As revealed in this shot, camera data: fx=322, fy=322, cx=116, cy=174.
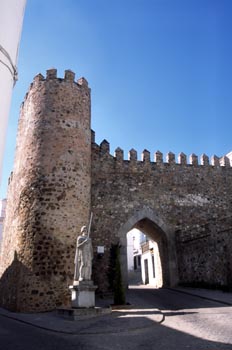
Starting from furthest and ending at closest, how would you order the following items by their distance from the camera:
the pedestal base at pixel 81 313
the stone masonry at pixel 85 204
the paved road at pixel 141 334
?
the stone masonry at pixel 85 204, the pedestal base at pixel 81 313, the paved road at pixel 141 334

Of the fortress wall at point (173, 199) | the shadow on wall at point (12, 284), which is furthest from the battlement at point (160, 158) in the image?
the shadow on wall at point (12, 284)

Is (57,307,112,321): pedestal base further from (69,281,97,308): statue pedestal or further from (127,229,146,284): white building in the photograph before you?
(127,229,146,284): white building

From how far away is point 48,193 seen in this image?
1106 cm

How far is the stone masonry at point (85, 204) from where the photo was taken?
34.2 feet

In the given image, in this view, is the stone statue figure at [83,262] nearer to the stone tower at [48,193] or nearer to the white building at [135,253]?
the stone tower at [48,193]

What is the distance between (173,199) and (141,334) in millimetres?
9444

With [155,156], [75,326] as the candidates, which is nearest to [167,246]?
[155,156]

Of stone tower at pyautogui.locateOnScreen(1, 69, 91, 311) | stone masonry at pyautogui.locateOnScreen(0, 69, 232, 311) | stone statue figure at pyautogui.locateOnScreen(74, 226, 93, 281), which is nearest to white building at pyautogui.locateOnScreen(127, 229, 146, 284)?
stone masonry at pyautogui.locateOnScreen(0, 69, 232, 311)

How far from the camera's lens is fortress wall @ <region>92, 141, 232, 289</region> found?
13188 millimetres

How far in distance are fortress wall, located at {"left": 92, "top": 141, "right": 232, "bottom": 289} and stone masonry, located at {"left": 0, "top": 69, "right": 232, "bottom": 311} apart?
0.14 ft

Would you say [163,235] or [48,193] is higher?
[48,193]

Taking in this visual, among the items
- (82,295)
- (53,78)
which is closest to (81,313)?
(82,295)

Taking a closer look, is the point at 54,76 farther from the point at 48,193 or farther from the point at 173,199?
the point at 173,199

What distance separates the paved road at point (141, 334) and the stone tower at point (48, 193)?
201 centimetres
